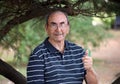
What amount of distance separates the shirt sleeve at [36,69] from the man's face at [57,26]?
0.23 meters

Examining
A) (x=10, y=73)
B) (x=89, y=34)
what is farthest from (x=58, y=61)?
(x=89, y=34)

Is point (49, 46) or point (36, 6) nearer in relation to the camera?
point (49, 46)

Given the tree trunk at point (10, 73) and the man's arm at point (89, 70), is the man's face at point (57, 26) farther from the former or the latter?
the tree trunk at point (10, 73)

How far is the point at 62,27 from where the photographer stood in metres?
3.30

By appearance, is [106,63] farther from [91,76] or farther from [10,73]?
[91,76]

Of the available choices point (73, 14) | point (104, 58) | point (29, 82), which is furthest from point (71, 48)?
point (104, 58)

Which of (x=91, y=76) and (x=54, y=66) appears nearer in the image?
(x=54, y=66)

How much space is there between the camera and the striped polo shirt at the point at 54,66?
3152mm

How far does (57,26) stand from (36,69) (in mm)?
391

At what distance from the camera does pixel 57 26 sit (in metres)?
3.28

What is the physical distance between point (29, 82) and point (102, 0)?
124 cm

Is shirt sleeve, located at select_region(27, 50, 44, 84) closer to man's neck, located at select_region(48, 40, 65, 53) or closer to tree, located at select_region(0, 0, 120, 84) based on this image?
man's neck, located at select_region(48, 40, 65, 53)

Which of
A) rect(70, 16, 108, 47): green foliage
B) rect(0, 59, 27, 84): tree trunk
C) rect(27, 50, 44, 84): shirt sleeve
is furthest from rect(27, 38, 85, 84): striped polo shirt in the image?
rect(70, 16, 108, 47): green foliage

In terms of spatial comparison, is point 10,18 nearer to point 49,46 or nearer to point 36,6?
point 36,6
